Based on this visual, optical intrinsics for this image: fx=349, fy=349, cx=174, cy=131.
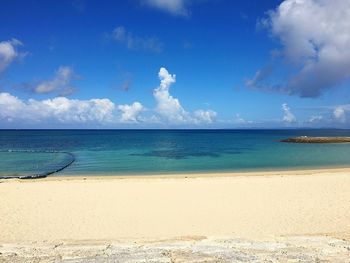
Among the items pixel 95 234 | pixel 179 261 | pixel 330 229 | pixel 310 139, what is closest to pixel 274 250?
pixel 179 261

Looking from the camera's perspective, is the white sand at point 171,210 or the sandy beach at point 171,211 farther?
the white sand at point 171,210

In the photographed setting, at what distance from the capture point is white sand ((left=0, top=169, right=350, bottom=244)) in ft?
37.1

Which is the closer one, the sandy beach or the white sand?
the sandy beach

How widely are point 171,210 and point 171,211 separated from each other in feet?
0.51

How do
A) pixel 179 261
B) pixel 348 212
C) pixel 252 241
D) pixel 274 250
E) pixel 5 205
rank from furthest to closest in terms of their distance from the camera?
pixel 5 205 → pixel 348 212 → pixel 252 241 → pixel 274 250 → pixel 179 261

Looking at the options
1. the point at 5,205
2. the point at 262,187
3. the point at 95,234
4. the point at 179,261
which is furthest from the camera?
the point at 262,187

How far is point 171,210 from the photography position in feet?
46.5

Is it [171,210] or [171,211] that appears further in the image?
[171,210]

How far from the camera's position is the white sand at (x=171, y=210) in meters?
11.3

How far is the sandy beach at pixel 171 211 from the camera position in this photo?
11.1 m

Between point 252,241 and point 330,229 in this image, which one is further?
point 330,229

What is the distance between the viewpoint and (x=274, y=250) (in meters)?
8.29

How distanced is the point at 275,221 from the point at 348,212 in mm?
3253

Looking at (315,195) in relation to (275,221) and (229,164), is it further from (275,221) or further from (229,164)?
(229,164)
